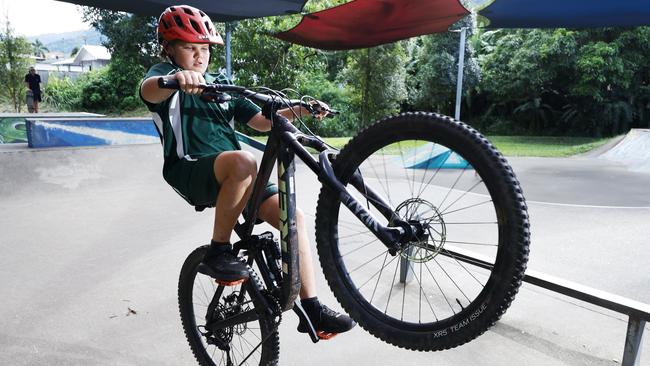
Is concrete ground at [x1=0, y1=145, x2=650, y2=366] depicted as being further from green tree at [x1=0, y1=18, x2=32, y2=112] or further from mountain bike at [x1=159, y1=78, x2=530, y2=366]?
green tree at [x1=0, y1=18, x2=32, y2=112]

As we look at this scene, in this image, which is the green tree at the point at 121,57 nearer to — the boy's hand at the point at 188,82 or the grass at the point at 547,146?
the grass at the point at 547,146

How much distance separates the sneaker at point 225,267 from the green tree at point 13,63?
18362mm

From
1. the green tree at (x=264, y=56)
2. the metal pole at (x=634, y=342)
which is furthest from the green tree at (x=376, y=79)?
the metal pole at (x=634, y=342)

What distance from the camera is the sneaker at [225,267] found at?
5.93ft

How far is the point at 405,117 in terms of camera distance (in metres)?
1.38

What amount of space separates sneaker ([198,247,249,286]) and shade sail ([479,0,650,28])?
18.3 feet

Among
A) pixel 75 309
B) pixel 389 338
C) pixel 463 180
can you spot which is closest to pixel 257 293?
pixel 389 338

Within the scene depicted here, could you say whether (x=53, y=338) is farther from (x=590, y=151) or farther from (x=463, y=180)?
(x=590, y=151)

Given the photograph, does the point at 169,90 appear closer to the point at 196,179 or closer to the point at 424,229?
the point at 196,179

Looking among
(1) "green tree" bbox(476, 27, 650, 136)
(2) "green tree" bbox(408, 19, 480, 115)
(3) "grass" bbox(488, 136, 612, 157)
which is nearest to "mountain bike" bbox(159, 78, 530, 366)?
(3) "grass" bbox(488, 136, 612, 157)

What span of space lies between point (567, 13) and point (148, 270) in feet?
21.1

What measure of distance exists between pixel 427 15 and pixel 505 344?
17.4ft

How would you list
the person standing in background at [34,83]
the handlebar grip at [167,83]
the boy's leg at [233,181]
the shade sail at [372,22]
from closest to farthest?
the handlebar grip at [167,83]
the boy's leg at [233,181]
the shade sail at [372,22]
the person standing in background at [34,83]

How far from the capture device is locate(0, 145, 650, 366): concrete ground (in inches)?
103
